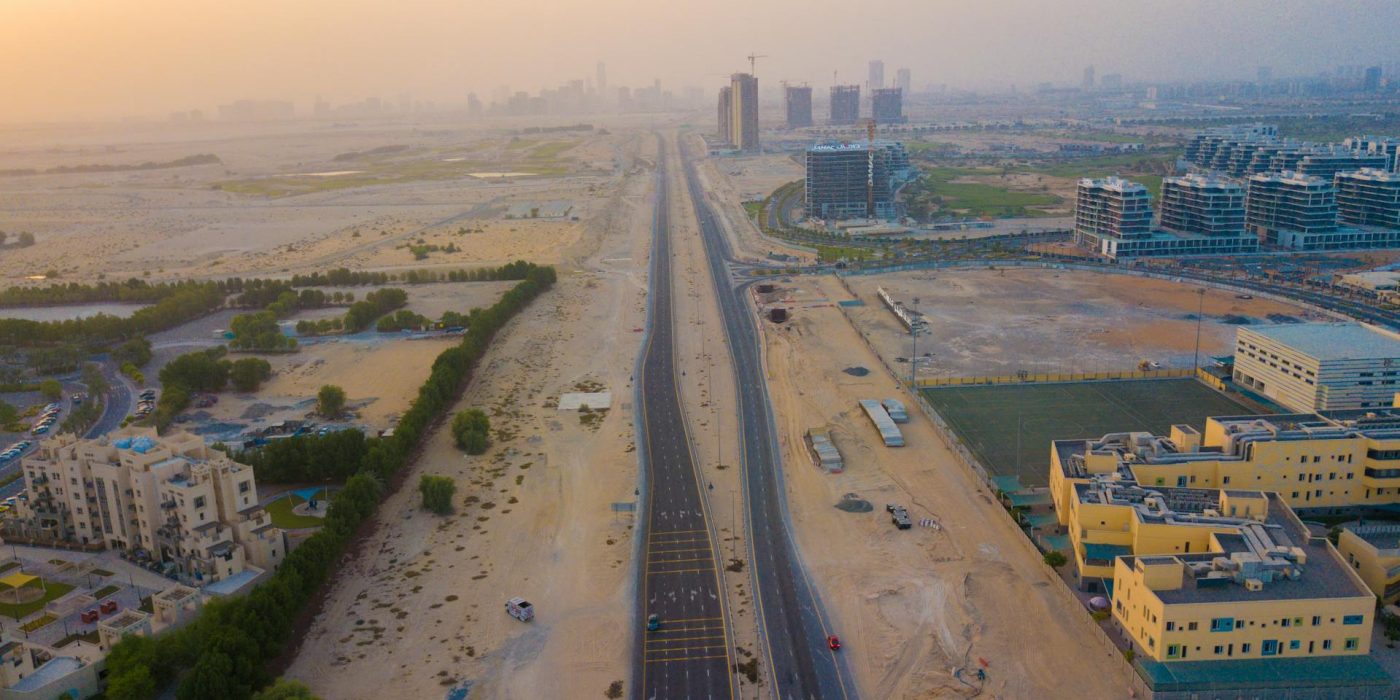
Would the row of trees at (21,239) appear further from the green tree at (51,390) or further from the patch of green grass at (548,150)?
the patch of green grass at (548,150)

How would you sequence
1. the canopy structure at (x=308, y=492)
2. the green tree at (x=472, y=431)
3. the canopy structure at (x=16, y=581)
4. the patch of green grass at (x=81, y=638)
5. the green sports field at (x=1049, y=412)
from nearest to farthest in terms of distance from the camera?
the patch of green grass at (x=81, y=638)
the canopy structure at (x=16, y=581)
the canopy structure at (x=308, y=492)
the green sports field at (x=1049, y=412)
the green tree at (x=472, y=431)

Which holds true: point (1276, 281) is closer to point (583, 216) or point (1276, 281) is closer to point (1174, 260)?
point (1174, 260)

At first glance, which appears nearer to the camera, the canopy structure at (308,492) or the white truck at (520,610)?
the white truck at (520,610)

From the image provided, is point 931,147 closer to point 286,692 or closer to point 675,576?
point 675,576

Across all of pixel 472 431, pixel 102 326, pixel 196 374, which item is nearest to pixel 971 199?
pixel 472 431

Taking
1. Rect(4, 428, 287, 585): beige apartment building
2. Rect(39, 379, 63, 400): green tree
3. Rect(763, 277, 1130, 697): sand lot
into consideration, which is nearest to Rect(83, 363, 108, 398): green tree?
Rect(39, 379, 63, 400): green tree

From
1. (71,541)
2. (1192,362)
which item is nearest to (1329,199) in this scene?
(1192,362)

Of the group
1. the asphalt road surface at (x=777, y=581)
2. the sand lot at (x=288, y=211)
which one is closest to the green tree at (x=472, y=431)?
the asphalt road surface at (x=777, y=581)
